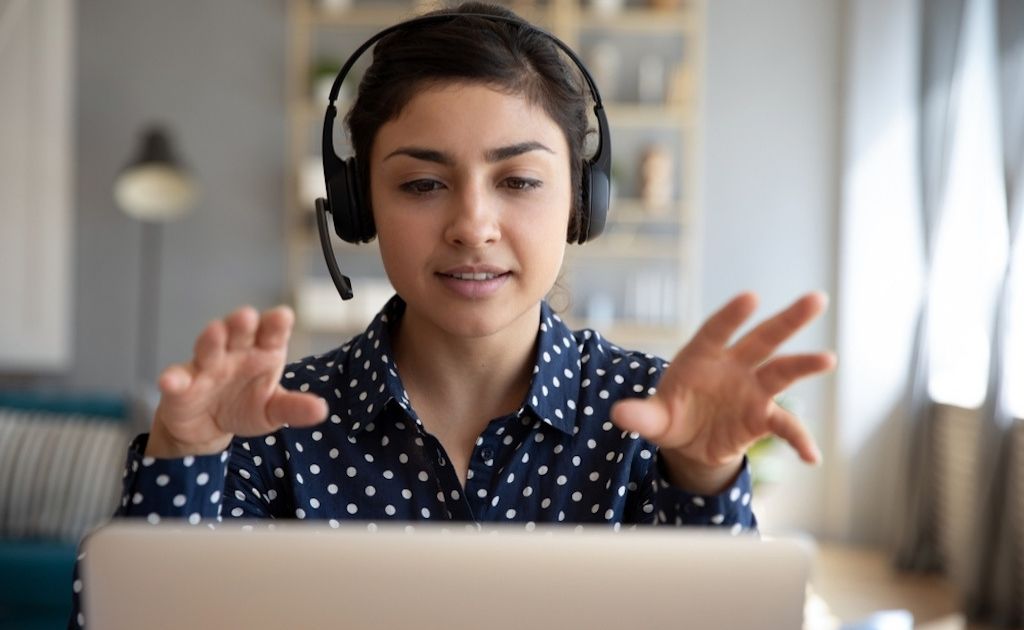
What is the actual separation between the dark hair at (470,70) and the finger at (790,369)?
50cm

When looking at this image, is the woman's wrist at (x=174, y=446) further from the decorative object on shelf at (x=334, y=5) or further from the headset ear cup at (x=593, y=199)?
the decorative object on shelf at (x=334, y=5)

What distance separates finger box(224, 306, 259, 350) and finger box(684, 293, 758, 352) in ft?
1.03

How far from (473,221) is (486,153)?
2.8 inches

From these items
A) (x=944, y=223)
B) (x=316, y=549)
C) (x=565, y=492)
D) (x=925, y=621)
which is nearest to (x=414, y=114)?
(x=565, y=492)

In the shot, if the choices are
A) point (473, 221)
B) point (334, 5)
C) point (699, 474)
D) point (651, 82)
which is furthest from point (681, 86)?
point (699, 474)

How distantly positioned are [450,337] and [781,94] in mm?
4732

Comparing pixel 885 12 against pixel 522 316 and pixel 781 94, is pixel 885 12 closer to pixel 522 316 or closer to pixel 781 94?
pixel 781 94

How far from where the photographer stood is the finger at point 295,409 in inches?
33.9

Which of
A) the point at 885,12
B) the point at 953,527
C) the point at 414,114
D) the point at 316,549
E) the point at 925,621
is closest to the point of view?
the point at 316,549

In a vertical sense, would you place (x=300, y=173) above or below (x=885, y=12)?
below

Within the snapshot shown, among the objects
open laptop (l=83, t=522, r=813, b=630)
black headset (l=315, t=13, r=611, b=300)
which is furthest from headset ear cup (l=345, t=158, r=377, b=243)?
open laptop (l=83, t=522, r=813, b=630)

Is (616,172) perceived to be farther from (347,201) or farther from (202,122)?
(347,201)

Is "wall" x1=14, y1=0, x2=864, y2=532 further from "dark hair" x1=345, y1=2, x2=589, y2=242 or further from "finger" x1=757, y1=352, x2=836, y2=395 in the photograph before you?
"finger" x1=757, y1=352, x2=836, y2=395

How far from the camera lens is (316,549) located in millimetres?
652
